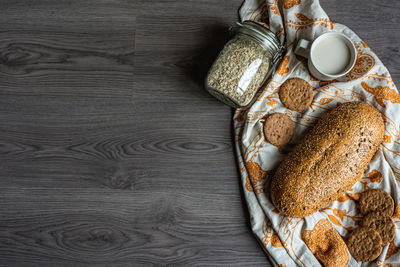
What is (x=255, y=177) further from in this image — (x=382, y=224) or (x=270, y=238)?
(x=382, y=224)

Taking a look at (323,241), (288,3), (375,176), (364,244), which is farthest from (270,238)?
(288,3)

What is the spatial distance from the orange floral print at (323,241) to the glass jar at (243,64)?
467mm

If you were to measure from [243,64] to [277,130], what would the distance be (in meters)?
0.26

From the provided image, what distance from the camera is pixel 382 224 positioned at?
99 centimetres

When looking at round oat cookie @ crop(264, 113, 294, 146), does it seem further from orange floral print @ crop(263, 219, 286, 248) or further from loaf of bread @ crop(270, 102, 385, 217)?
orange floral print @ crop(263, 219, 286, 248)

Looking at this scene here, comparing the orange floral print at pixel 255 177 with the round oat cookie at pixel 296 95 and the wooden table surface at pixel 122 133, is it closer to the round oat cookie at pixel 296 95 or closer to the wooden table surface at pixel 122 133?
the wooden table surface at pixel 122 133

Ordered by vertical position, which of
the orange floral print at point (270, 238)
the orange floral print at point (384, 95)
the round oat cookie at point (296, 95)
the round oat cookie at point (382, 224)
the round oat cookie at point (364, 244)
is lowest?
the orange floral print at point (270, 238)

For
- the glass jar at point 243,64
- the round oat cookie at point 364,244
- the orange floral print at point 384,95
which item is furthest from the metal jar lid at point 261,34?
the round oat cookie at point 364,244

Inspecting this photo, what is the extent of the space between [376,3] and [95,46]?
1.04 metres

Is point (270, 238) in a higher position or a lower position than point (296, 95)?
lower

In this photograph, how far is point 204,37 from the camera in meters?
1.13

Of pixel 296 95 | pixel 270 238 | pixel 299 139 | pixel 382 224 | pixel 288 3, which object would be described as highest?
pixel 288 3

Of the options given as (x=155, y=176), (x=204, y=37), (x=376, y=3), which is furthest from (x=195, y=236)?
(x=376, y=3)

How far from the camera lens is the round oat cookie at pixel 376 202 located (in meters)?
1.00
